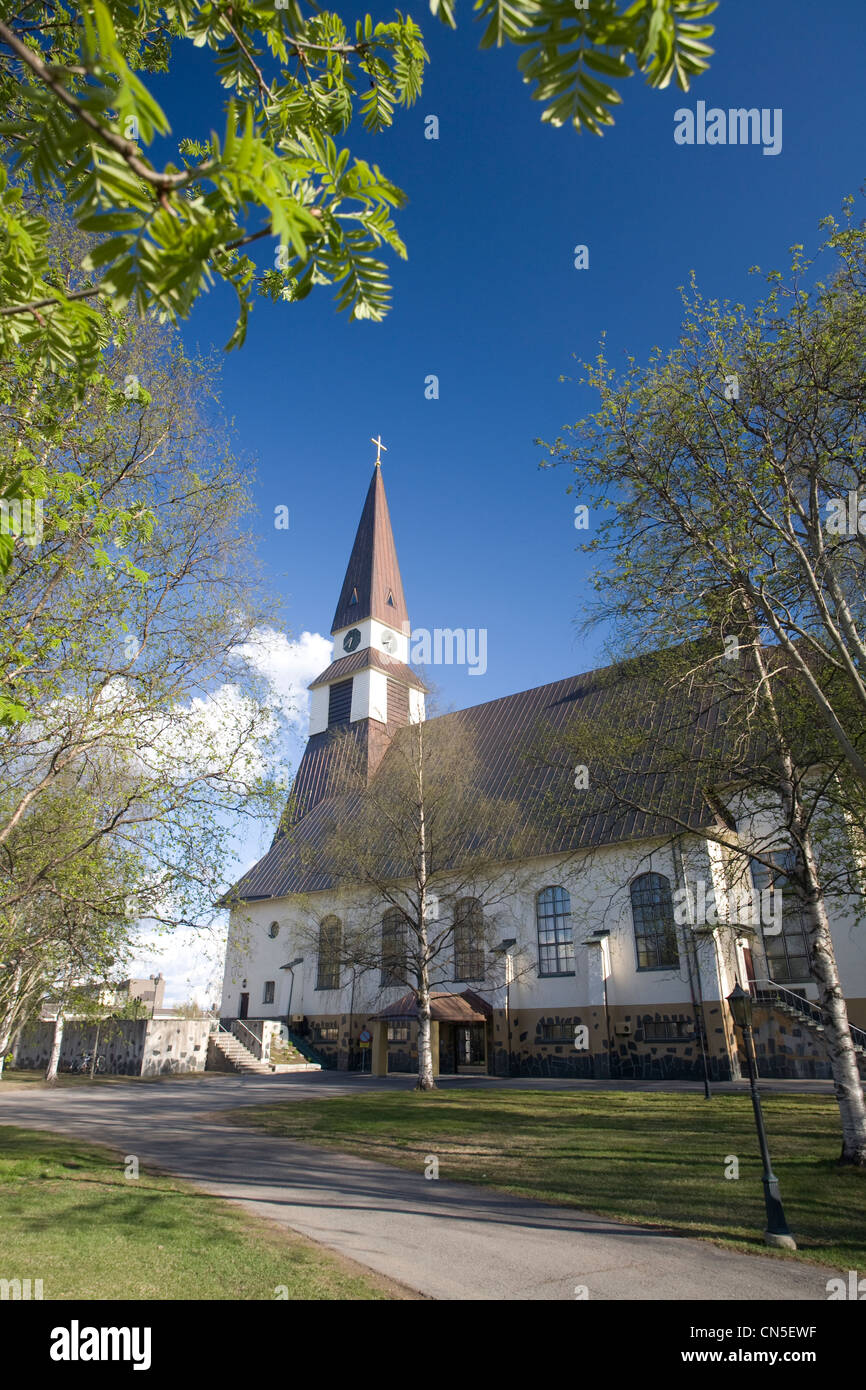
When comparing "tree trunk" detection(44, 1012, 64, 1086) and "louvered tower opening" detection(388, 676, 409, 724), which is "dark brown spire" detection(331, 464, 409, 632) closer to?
"louvered tower opening" detection(388, 676, 409, 724)

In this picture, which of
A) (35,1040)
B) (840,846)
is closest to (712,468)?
(840,846)

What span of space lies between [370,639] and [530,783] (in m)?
19.3

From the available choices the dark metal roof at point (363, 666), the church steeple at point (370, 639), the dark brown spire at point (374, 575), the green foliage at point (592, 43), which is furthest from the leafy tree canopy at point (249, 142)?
the dark brown spire at point (374, 575)

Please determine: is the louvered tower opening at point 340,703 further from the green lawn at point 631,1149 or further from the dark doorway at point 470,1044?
the green lawn at point 631,1149

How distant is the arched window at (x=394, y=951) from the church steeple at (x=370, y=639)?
1553 cm

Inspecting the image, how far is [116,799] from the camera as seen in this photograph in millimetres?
10859

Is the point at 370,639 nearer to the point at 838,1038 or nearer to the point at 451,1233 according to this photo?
the point at 838,1038

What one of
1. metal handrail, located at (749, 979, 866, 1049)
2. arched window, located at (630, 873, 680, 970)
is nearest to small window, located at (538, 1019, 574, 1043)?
arched window, located at (630, 873, 680, 970)

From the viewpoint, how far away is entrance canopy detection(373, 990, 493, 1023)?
27812mm

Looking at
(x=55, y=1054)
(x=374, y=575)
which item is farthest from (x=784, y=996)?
(x=374, y=575)

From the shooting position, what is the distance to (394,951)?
29250 mm

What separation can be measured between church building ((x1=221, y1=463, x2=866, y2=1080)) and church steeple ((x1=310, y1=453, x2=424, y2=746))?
4007 millimetres
